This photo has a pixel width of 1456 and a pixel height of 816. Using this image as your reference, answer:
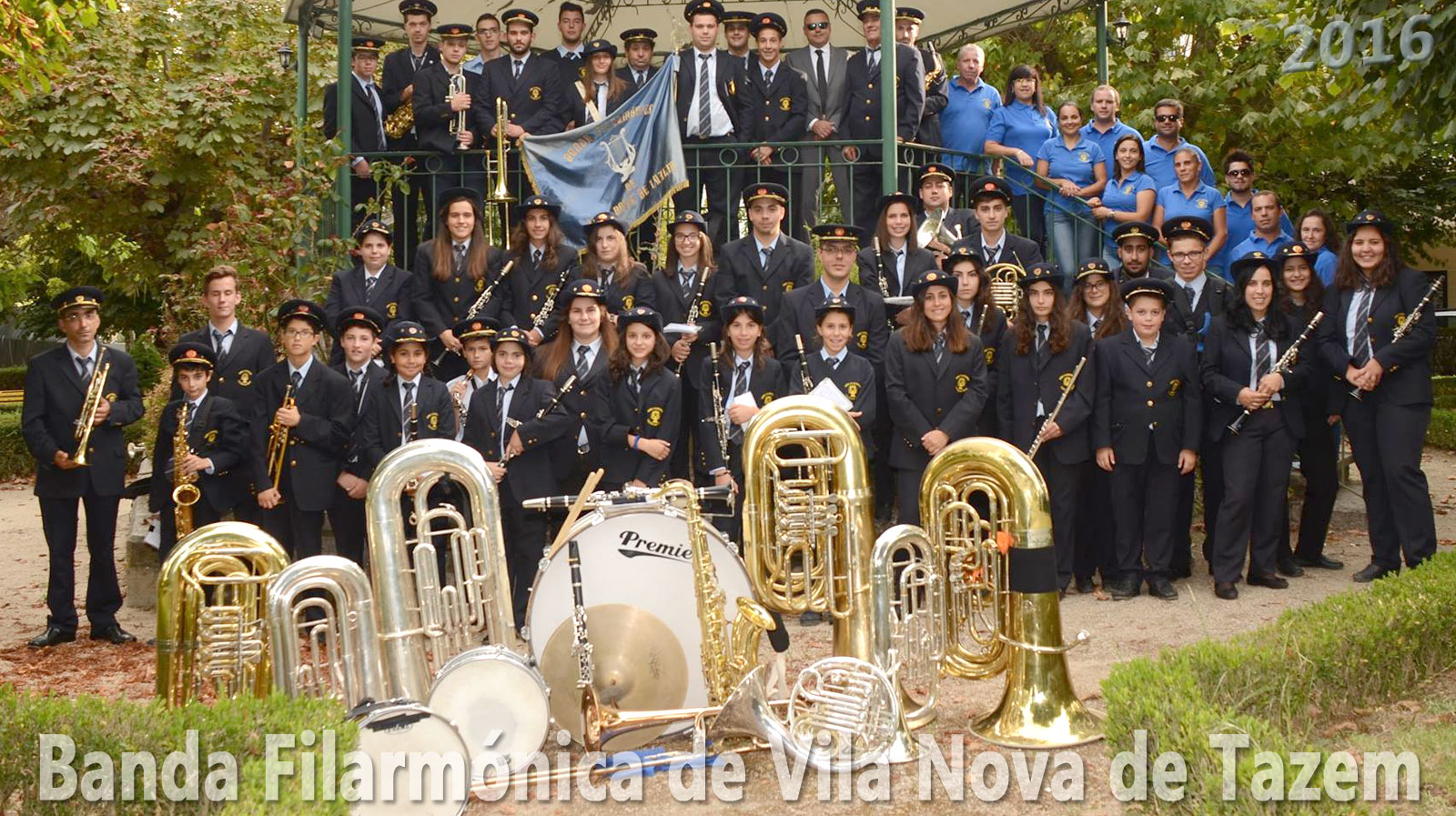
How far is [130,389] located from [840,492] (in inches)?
204

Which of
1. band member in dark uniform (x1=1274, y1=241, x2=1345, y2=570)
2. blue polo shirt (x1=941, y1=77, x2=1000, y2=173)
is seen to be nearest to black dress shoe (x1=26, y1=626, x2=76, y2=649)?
blue polo shirt (x1=941, y1=77, x2=1000, y2=173)

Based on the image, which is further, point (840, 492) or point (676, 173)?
point (676, 173)

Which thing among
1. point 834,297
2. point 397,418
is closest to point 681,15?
point 834,297

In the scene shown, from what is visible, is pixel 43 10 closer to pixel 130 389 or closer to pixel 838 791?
pixel 130 389

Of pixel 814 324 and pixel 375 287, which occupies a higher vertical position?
pixel 375 287

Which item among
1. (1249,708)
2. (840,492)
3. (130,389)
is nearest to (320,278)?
(130,389)

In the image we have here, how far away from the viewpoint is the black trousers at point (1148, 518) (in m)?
9.33

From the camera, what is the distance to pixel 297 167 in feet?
37.6

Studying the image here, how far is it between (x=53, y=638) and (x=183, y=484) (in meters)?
1.33

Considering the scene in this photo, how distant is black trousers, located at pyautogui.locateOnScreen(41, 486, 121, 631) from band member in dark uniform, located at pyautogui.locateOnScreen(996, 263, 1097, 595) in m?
5.96

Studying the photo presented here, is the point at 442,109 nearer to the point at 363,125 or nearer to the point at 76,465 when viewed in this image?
the point at 363,125

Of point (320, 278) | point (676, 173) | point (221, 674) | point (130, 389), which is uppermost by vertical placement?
point (676, 173)

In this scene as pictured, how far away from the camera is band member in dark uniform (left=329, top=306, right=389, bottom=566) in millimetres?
8867

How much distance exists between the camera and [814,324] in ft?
30.9
